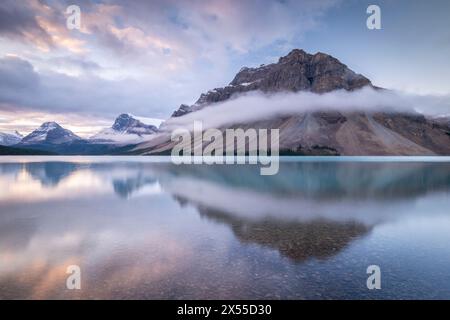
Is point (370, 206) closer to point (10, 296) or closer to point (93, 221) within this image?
point (93, 221)

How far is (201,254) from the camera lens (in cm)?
2050

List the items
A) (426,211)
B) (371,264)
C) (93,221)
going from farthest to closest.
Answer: (426,211) < (93,221) < (371,264)

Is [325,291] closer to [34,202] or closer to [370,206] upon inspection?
[370,206]

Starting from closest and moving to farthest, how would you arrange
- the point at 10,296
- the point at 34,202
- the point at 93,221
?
the point at 10,296 → the point at 93,221 → the point at 34,202

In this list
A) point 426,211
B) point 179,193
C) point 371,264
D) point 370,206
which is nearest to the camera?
point 371,264

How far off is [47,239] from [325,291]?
67.2 ft

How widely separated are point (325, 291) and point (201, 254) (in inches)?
328

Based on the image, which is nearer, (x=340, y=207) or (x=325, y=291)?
(x=325, y=291)

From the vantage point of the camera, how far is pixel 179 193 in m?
51.0

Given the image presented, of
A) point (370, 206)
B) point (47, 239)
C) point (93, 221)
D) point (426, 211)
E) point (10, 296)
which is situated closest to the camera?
point (10, 296)
